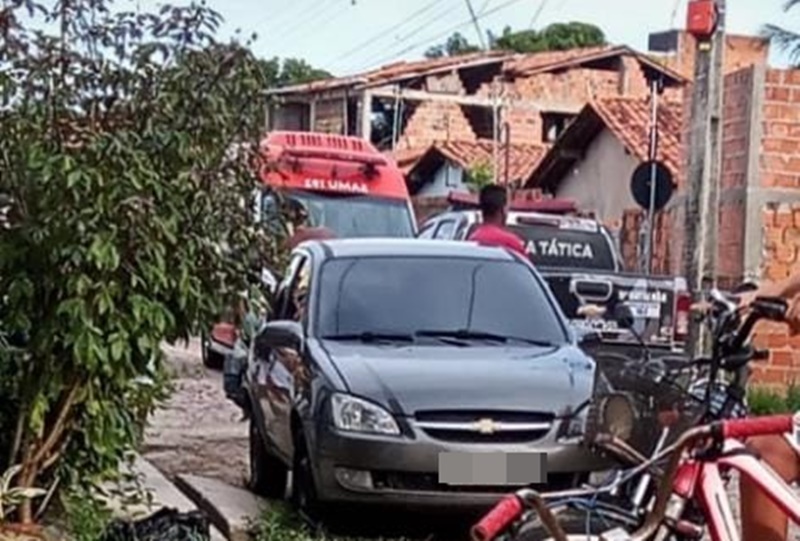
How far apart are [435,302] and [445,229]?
8.50 metres

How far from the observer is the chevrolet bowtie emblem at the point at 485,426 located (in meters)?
7.64

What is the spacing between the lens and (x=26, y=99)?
22.5ft

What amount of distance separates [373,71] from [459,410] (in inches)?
1396

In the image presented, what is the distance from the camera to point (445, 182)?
3522 centimetres

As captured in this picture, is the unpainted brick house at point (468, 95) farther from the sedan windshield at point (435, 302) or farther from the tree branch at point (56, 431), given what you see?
the tree branch at point (56, 431)

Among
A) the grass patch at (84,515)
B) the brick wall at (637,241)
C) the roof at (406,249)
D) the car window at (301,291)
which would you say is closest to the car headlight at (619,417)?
the grass patch at (84,515)

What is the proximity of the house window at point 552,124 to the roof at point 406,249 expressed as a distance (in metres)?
33.0

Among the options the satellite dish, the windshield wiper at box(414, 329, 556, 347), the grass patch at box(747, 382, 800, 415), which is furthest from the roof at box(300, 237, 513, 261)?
the satellite dish

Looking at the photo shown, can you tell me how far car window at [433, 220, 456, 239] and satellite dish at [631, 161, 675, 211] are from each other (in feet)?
6.62

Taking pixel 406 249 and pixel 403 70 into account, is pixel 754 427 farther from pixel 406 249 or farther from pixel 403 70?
pixel 403 70

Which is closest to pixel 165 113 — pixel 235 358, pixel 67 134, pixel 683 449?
pixel 67 134

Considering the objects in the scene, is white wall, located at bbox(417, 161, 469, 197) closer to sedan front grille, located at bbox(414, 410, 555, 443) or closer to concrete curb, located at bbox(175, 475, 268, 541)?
concrete curb, located at bbox(175, 475, 268, 541)

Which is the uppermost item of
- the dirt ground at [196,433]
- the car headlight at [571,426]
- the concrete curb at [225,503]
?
the car headlight at [571,426]

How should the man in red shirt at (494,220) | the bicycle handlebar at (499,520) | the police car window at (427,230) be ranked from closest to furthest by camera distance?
the bicycle handlebar at (499,520)
the man in red shirt at (494,220)
the police car window at (427,230)
